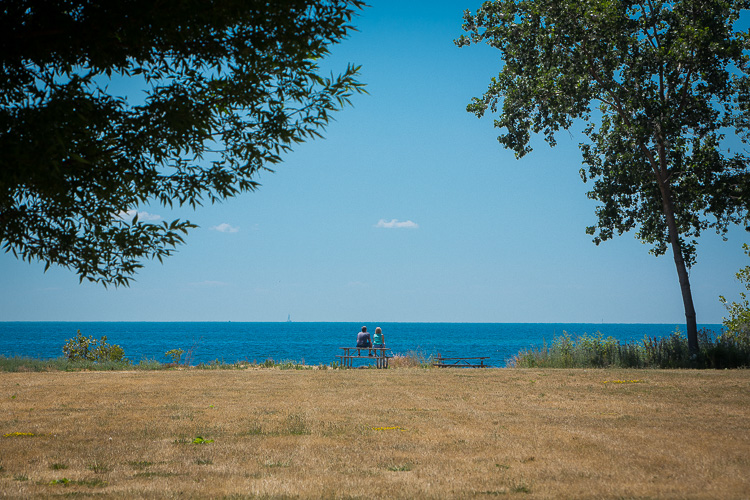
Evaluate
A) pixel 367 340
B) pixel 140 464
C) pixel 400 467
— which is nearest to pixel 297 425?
pixel 140 464

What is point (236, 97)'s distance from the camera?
6402mm

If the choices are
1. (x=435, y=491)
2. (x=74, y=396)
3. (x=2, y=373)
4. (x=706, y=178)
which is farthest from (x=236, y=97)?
(x=706, y=178)

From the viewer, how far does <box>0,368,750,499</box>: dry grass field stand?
627 centimetres

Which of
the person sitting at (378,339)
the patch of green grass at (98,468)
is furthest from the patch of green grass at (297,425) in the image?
Result: the person sitting at (378,339)

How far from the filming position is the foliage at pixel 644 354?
21766mm

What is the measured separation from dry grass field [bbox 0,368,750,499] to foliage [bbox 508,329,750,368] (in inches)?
278

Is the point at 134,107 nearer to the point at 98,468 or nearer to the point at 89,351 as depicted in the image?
the point at 98,468

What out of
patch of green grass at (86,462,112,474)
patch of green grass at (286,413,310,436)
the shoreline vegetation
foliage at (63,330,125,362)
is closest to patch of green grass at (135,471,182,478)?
patch of green grass at (86,462,112,474)

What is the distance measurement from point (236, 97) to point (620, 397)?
10576mm

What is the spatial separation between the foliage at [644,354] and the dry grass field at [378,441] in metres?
7.07

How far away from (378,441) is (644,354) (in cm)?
1728

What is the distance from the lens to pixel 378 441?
853cm

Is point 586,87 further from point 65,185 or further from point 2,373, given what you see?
point 2,373

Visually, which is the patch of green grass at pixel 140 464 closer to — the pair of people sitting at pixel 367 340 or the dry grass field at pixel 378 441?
the dry grass field at pixel 378 441
